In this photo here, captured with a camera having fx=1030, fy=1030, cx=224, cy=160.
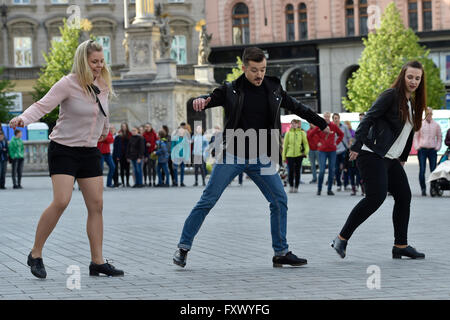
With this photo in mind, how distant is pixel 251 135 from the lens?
339 inches

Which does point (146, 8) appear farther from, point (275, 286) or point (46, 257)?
point (275, 286)

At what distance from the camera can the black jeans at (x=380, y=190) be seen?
30.1 feet

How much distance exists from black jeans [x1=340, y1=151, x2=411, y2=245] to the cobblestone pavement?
29cm

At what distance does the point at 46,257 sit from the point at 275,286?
119 inches

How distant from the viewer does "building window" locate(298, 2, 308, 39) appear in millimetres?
62625

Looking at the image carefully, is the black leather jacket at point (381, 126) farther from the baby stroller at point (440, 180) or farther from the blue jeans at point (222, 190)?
the baby stroller at point (440, 180)

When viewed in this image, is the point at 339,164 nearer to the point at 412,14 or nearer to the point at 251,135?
the point at 251,135

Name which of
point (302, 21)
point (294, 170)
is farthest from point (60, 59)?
point (294, 170)

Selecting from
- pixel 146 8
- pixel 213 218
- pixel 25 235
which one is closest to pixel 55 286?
pixel 25 235

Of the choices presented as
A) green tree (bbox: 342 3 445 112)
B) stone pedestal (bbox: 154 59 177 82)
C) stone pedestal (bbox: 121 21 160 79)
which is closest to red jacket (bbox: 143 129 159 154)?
stone pedestal (bbox: 154 59 177 82)

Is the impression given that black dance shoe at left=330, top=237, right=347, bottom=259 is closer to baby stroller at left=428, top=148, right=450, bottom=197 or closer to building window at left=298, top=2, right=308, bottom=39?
baby stroller at left=428, top=148, right=450, bottom=197

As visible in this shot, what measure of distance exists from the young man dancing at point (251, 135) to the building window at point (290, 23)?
→ 54807 mm

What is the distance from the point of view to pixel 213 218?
48.0 feet

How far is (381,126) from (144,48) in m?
29.0
